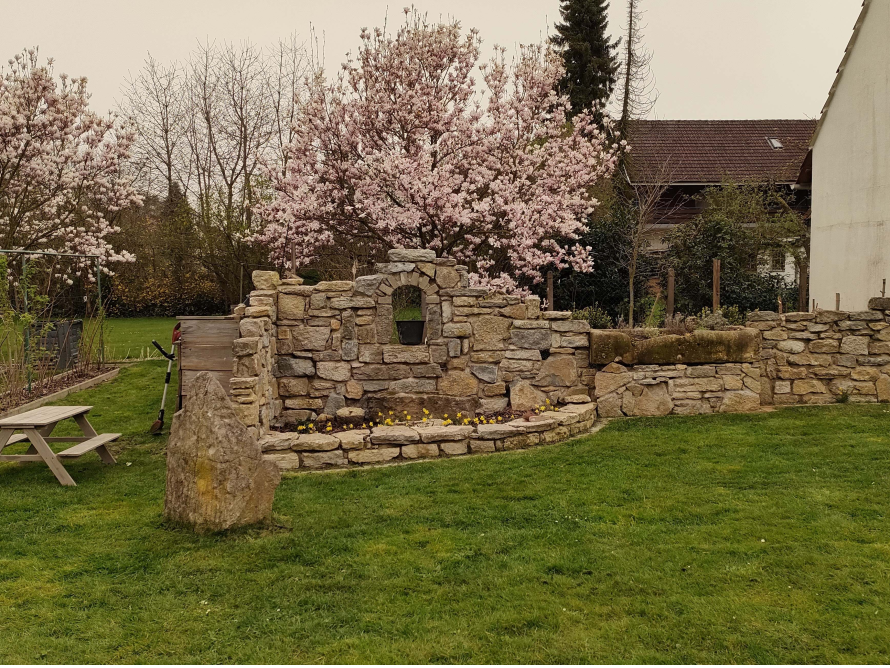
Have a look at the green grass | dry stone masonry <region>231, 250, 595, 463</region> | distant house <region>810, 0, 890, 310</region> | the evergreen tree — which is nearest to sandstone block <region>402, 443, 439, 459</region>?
dry stone masonry <region>231, 250, 595, 463</region>

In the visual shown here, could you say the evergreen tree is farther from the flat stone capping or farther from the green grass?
the flat stone capping

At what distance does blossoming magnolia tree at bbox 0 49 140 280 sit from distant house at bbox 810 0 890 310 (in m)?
14.9

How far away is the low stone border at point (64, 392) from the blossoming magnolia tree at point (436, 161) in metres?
4.05

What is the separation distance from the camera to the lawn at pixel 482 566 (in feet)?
11.4

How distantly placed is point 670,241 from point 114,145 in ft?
41.6

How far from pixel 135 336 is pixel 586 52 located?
60.0 feet

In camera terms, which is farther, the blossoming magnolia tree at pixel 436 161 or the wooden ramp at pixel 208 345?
the blossoming magnolia tree at pixel 436 161

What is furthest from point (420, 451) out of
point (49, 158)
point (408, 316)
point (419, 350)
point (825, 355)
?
point (49, 158)

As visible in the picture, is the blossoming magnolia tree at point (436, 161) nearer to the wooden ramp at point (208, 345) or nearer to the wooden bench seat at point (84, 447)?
the wooden ramp at point (208, 345)

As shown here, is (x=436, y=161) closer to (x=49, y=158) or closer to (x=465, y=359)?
(x=465, y=359)

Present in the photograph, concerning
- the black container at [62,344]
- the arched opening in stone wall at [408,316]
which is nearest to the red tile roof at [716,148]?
the arched opening in stone wall at [408,316]

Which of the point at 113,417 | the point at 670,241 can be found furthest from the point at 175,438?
the point at 670,241

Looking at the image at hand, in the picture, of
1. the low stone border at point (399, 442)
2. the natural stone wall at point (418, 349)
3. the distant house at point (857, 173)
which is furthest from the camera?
the distant house at point (857, 173)

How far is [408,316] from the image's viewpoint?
16.1 m
